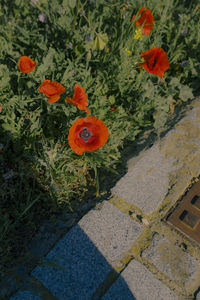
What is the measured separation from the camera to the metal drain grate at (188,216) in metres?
1.50

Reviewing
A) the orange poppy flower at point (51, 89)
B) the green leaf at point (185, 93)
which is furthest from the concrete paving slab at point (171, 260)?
the green leaf at point (185, 93)

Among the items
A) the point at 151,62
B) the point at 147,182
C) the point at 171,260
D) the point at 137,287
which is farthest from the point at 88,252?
the point at 151,62

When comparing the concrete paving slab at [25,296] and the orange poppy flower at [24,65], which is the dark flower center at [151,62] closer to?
the orange poppy flower at [24,65]

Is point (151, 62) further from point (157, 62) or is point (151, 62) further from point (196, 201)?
point (196, 201)

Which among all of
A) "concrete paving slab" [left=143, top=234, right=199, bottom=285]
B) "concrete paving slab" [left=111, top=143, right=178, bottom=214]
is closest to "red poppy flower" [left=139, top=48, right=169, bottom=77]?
"concrete paving slab" [left=111, top=143, right=178, bottom=214]

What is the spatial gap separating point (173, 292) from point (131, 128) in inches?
46.9

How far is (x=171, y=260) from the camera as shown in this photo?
54.5 inches

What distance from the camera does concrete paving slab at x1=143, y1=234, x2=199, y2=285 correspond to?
4.39ft

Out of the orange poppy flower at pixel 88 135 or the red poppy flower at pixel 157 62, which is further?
the red poppy flower at pixel 157 62

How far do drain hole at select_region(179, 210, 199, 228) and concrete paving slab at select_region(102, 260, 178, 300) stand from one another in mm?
377

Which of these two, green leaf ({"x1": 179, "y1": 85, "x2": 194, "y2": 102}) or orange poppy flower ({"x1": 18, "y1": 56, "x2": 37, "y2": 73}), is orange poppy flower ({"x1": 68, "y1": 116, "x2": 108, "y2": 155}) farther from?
green leaf ({"x1": 179, "y1": 85, "x2": 194, "y2": 102})

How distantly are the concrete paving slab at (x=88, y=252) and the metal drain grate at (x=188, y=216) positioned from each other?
0.23 m

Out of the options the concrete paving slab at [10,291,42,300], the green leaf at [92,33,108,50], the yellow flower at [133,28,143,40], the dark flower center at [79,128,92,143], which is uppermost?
the yellow flower at [133,28,143,40]

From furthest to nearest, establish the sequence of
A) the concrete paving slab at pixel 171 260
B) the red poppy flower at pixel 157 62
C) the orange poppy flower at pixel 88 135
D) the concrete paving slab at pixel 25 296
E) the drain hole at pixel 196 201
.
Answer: the red poppy flower at pixel 157 62
the drain hole at pixel 196 201
the orange poppy flower at pixel 88 135
the concrete paving slab at pixel 171 260
the concrete paving slab at pixel 25 296
